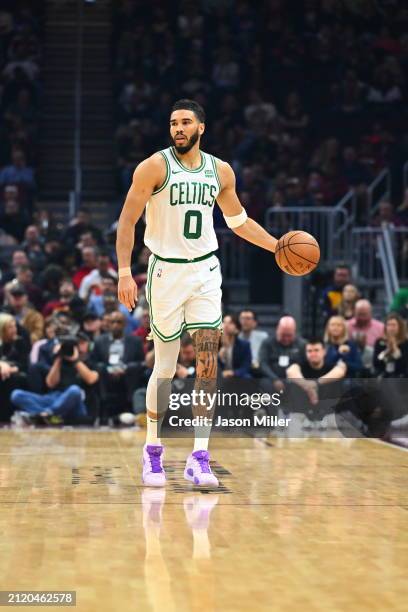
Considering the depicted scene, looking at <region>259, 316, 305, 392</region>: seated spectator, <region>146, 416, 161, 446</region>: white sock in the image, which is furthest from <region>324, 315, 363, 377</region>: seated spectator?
<region>146, 416, 161, 446</region>: white sock

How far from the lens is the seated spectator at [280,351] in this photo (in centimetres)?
1335

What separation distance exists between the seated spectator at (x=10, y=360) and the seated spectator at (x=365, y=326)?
3533mm

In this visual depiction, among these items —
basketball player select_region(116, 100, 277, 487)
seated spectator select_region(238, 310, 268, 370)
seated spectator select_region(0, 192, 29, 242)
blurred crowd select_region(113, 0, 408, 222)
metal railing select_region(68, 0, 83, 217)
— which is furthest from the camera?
blurred crowd select_region(113, 0, 408, 222)

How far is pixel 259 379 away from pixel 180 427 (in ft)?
7.85

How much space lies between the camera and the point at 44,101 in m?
22.3

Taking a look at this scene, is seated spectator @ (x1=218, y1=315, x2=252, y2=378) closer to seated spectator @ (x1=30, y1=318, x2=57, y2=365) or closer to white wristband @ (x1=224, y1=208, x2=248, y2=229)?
seated spectator @ (x1=30, y1=318, x2=57, y2=365)

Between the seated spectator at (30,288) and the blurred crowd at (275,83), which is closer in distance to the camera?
the seated spectator at (30,288)

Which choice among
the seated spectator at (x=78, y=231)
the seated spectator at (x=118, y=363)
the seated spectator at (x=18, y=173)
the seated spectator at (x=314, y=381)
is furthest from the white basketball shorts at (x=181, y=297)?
the seated spectator at (x=18, y=173)

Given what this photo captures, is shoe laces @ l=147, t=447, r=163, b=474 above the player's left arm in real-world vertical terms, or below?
below

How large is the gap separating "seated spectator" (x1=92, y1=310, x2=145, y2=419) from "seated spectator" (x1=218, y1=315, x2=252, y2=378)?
85cm

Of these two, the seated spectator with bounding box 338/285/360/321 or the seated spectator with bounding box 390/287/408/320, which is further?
the seated spectator with bounding box 390/287/408/320

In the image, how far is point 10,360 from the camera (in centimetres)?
1335

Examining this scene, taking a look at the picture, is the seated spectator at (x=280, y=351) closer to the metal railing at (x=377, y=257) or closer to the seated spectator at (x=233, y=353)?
the seated spectator at (x=233, y=353)

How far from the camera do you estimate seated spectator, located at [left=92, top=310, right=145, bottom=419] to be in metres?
13.2
